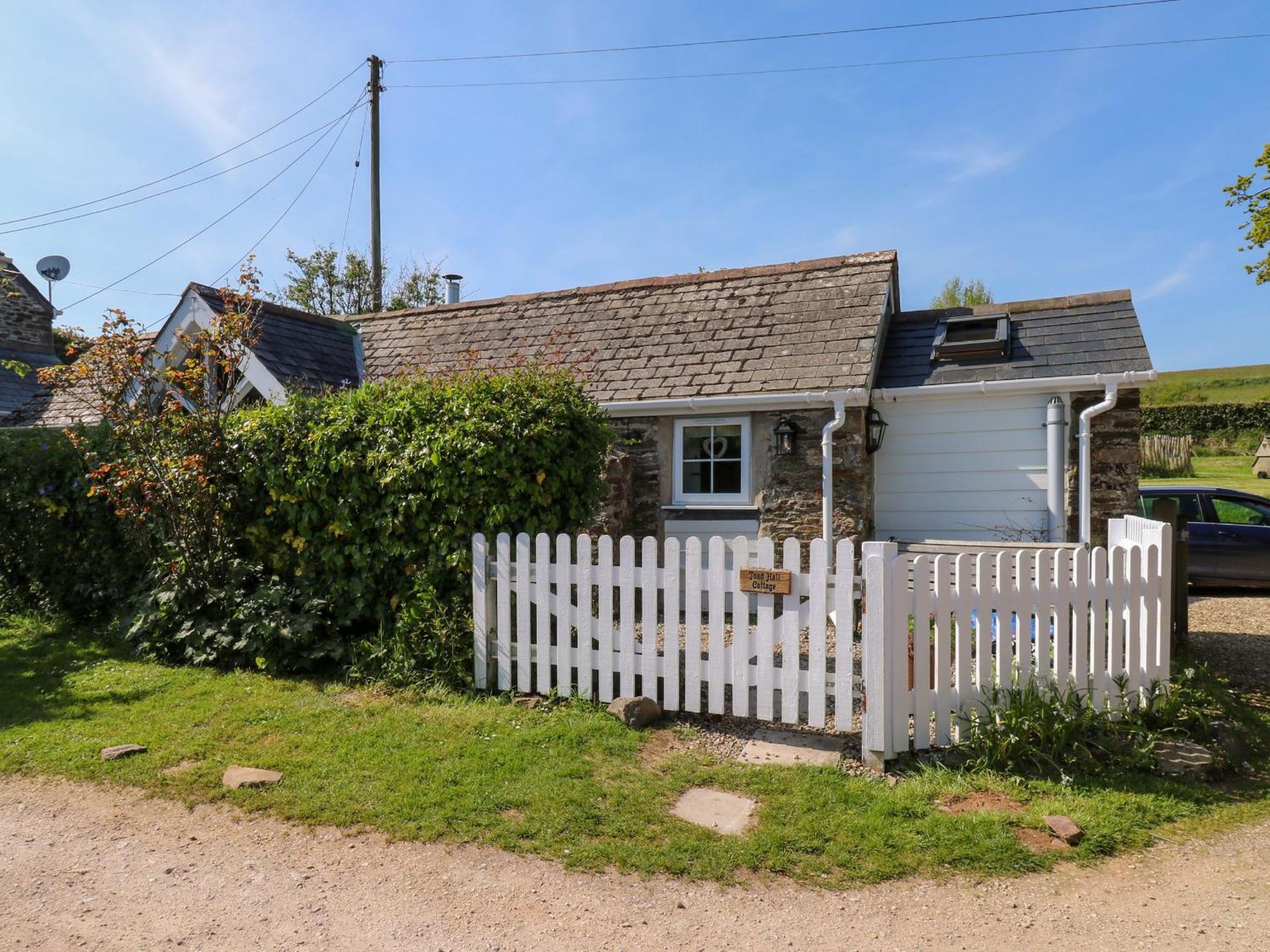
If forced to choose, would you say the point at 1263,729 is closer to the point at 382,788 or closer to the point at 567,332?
the point at 382,788

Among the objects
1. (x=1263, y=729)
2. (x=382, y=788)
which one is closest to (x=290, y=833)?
(x=382, y=788)

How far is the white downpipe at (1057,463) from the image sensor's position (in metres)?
9.26

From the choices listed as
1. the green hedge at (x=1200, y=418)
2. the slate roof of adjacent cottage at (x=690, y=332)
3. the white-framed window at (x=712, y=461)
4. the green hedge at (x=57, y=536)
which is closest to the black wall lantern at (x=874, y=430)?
the slate roof of adjacent cottage at (x=690, y=332)

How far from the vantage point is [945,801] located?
13.1 feet

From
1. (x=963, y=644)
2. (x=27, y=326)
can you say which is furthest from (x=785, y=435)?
(x=27, y=326)

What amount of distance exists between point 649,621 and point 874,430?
5945 millimetres

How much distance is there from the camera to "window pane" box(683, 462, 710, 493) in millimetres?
10227

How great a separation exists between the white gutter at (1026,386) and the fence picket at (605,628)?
6036 mm

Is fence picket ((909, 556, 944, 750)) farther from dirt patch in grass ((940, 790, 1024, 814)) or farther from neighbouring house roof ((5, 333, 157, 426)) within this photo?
neighbouring house roof ((5, 333, 157, 426))

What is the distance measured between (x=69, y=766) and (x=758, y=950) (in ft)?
14.2

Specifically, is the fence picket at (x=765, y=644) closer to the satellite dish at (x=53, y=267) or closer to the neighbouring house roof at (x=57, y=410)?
the neighbouring house roof at (x=57, y=410)

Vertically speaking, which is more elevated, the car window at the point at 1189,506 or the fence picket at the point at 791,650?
the car window at the point at 1189,506

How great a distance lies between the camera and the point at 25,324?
21.0 meters

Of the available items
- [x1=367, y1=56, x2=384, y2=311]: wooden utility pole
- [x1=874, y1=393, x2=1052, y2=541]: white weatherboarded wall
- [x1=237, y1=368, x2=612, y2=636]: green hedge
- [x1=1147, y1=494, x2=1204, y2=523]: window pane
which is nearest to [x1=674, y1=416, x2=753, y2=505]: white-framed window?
[x1=874, y1=393, x2=1052, y2=541]: white weatherboarded wall
